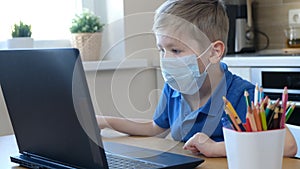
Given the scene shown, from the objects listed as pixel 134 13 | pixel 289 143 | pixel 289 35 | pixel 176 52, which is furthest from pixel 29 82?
pixel 289 35

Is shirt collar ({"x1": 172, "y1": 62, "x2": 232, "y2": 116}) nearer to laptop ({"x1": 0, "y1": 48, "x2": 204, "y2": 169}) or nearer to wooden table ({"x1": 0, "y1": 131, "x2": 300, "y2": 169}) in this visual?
wooden table ({"x1": 0, "y1": 131, "x2": 300, "y2": 169})

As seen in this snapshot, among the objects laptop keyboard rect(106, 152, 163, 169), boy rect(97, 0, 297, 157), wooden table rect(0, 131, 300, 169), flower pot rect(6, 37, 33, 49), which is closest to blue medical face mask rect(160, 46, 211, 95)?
boy rect(97, 0, 297, 157)

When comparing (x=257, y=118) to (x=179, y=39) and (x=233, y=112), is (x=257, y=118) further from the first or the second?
(x=179, y=39)

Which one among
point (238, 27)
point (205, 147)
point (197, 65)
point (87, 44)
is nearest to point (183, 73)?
point (197, 65)

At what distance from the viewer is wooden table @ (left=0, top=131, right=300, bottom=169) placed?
1.19m

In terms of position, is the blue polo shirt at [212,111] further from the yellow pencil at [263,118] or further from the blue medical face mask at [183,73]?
the yellow pencil at [263,118]

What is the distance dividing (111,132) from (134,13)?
1.30 m

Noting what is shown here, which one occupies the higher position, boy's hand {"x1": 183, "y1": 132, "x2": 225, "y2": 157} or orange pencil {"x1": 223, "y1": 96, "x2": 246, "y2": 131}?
orange pencil {"x1": 223, "y1": 96, "x2": 246, "y2": 131}

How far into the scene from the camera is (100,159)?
3.29 feet

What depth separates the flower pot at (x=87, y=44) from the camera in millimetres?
2672

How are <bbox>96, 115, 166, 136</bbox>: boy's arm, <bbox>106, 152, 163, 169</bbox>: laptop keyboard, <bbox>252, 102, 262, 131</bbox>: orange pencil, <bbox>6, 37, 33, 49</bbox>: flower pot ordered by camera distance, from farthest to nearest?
<bbox>6, 37, 33, 49</bbox>: flower pot < <bbox>96, 115, 166, 136</bbox>: boy's arm < <bbox>106, 152, 163, 169</bbox>: laptop keyboard < <bbox>252, 102, 262, 131</bbox>: orange pencil

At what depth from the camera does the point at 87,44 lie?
2.68 m

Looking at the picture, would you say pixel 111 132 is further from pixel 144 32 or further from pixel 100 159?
pixel 144 32

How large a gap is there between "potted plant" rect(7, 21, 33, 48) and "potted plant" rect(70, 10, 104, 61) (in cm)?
26
